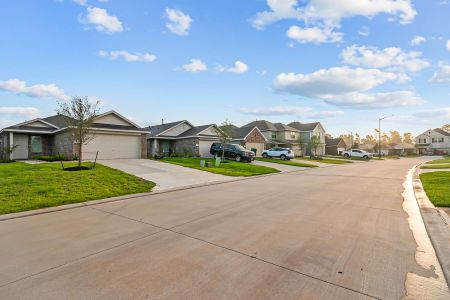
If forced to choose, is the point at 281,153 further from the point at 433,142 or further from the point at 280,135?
the point at 433,142

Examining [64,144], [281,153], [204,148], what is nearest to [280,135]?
[281,153]

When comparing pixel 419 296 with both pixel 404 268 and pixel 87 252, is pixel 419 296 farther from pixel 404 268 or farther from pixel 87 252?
pixel 87 252

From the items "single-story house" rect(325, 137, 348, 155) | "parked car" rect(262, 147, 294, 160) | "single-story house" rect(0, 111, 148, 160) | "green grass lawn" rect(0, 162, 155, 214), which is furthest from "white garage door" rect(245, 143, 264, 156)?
"single-story house" rect(325, 137, 348, 155)

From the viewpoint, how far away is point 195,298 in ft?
9.41

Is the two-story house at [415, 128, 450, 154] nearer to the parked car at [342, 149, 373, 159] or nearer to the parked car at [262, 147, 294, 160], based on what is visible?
the parked car at [342, 149, 373, 159]

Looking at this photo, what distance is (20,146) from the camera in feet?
70.2

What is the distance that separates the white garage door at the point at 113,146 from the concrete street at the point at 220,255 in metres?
14.7

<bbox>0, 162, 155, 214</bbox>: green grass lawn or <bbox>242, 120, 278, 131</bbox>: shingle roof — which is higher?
<bbox>242, 120, 278, 131</bbox>: shingle roof

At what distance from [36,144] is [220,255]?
82.1ft

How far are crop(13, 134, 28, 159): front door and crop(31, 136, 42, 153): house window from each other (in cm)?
48

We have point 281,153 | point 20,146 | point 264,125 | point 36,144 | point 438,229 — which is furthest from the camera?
point 264,125

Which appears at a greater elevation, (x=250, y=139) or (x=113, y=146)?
(x=250, y=139)

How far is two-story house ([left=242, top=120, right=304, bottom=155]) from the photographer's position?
155 feet

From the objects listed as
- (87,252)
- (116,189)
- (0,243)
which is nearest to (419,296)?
(87,252)
